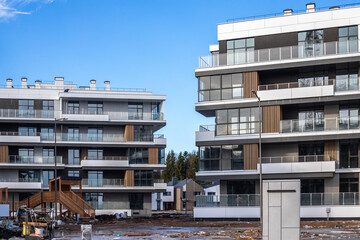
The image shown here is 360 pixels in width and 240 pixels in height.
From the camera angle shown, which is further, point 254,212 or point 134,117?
point 134,117

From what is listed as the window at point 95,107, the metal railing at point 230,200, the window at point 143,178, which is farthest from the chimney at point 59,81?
the metal railing at point 230,200

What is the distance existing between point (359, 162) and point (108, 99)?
1363 inches

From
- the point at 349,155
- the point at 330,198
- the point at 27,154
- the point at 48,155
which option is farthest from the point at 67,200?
the point at 349,155

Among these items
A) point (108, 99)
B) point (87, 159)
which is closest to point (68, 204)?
point (87, 159)

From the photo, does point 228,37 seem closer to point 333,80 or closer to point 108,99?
point 333,80

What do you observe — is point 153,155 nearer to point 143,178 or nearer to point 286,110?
point 143,178

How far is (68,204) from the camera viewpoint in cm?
5812

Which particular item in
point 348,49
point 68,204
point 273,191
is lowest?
point 68,204

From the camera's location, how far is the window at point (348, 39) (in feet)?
163

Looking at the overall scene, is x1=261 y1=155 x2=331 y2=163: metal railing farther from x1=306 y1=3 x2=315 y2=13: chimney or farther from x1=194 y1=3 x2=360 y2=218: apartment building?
x1=306 y1=3 x2=315 y2=13: chimney

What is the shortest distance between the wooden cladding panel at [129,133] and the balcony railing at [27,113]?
8.66m

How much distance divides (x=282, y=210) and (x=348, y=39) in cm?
3354

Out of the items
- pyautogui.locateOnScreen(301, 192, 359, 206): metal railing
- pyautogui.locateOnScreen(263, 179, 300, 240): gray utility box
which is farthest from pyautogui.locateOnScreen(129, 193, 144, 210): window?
pyautogui.locateOnScreen(263, 179, 300, 240): gray utility box

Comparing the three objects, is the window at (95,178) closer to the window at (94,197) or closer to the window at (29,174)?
the window at (94,197)
